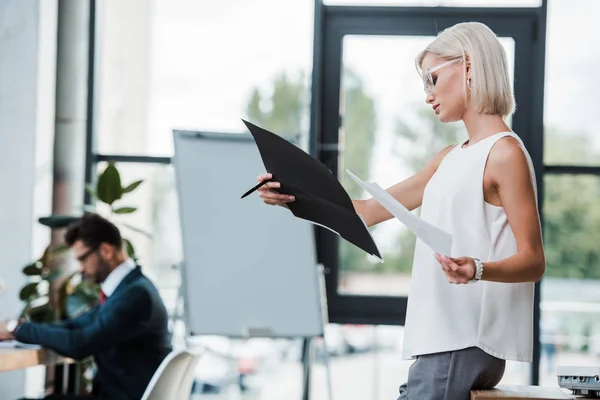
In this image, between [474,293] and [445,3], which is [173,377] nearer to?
[474,293]

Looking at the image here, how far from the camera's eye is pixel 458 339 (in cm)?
171

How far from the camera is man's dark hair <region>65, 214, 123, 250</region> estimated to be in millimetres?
3750

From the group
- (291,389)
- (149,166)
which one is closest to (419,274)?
(291,389)

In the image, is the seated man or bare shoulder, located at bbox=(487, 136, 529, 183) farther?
the seated man

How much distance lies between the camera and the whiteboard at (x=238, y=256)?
4379 millimetres

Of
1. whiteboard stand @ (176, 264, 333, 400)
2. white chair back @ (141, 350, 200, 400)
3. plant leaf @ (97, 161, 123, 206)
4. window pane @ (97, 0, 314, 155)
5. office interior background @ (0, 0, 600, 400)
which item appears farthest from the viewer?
window pane @ (97, 0, 314, 155)

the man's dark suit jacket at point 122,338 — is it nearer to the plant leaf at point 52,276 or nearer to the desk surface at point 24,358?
the desk surface at point 24,358

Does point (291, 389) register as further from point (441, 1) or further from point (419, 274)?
point (419, 274)

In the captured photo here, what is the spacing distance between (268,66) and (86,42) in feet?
3.55

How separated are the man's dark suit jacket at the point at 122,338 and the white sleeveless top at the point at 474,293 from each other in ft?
6.30

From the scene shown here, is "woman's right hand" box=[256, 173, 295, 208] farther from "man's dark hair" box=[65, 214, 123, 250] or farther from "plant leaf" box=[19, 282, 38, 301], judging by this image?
"plant leaf" box=[19, 282, 38, 301]

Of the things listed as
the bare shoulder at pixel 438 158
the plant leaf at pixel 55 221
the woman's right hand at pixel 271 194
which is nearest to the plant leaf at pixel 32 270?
the plant leaf at pixel 55 221

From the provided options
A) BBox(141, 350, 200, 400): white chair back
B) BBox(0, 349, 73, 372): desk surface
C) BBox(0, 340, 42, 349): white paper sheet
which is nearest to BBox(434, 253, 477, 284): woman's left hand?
BBox(141, 350, 200, 400): white chair back

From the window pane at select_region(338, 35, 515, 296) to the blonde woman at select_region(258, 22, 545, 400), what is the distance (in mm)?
3201
